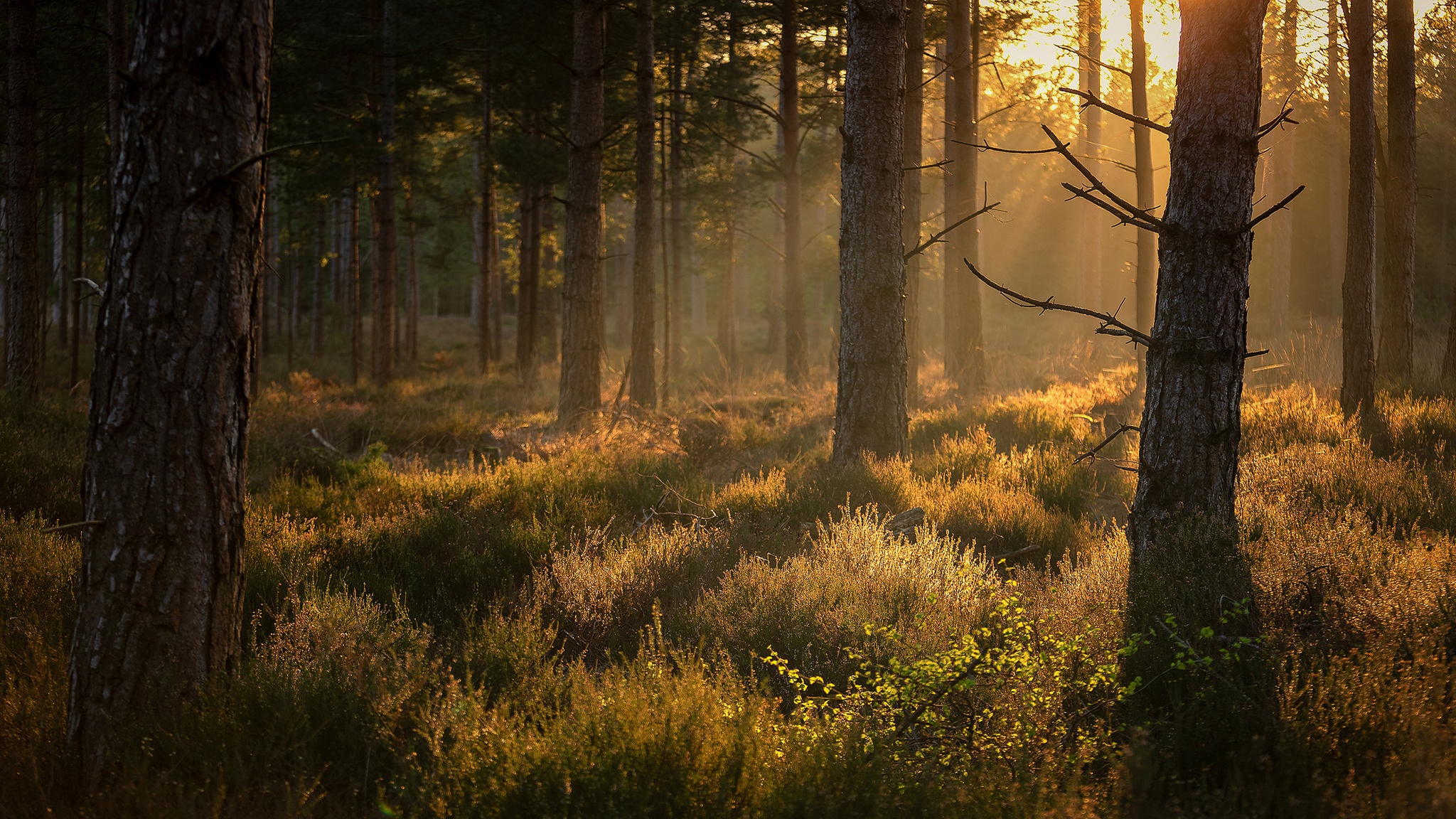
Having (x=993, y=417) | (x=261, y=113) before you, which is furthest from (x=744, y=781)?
(x=993, y=417)

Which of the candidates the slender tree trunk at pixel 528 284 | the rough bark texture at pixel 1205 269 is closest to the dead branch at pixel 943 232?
the rough bark texture at pixel 1205 269

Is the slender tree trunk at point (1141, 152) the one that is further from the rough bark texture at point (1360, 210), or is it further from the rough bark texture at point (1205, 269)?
the rough bark texture at point (1205, 269)

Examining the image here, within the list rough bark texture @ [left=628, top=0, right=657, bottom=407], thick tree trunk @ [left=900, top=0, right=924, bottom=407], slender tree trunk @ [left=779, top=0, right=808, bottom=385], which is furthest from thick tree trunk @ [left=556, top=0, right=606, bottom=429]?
slender tree trunk @ [left=779, top=0, right=808, bottom=385]

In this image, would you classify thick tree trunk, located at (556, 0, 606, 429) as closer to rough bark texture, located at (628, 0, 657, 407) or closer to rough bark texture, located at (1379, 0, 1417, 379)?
rough bark texture, located at (628, 0, 657, 407)

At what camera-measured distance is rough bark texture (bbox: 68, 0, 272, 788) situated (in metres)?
2.69

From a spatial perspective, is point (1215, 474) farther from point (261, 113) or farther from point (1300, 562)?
point (261, 113)

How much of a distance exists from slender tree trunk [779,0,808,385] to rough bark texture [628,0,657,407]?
11.8 ft

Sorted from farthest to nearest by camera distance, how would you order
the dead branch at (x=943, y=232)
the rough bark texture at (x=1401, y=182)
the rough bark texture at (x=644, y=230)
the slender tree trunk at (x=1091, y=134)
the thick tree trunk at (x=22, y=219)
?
the slender tree trunk at (x=1091, y=134) → the rough bark texture at (x=644, y=230) → the thick tree trunk at (x=22, y=219) → the rough bark texture at (x=1401, y=182) → the dead branch at (x=943, y=232)

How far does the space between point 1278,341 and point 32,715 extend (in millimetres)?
21855

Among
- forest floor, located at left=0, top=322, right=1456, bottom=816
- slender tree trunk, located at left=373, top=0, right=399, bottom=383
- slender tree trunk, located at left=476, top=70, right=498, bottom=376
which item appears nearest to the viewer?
forest floor, located at left=0, top=322, right=1456, bottom=816

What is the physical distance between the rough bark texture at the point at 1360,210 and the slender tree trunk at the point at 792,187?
8403 mm

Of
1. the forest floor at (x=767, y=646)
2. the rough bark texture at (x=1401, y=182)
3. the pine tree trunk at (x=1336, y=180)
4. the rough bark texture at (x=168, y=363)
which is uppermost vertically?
the pine tree trunk at (x=1336, y=180)

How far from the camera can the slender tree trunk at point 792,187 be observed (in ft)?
47.7

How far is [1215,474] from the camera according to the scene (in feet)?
13.5
